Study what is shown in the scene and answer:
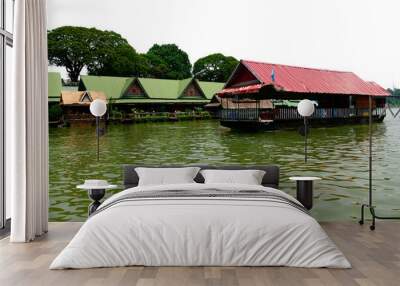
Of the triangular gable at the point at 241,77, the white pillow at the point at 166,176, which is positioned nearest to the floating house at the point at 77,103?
the white pillow at the point at 166,176

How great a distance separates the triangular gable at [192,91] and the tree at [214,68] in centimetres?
17

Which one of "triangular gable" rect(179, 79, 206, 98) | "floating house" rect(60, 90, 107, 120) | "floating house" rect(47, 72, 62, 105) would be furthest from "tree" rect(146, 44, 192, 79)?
"floating house" rect(47, 72, 62, 105)

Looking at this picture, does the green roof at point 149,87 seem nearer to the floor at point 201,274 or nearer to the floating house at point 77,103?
the floating house at point 77,103

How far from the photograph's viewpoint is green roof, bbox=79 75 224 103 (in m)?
6.26

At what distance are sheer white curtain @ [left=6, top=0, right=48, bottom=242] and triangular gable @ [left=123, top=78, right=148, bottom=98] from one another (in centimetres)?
218

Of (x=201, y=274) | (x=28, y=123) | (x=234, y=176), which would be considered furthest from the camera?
(x=234, y=176)

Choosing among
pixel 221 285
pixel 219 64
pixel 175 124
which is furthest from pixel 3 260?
pixel 219 64

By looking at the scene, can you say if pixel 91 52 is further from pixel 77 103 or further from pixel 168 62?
pixel 168 62

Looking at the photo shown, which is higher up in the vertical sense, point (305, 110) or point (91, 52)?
point (91, 52)

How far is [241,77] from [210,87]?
1.69ft

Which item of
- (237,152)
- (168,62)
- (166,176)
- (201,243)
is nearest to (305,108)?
(237,152)

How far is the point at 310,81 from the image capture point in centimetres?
639

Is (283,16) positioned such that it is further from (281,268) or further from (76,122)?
(281,268)

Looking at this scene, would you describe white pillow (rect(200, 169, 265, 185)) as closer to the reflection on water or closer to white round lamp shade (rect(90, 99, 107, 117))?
the reflection on water
